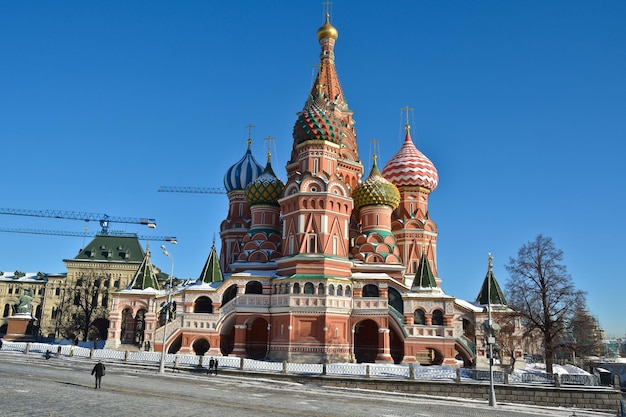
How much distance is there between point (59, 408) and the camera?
13.2 m

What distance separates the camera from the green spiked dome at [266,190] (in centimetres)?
4475

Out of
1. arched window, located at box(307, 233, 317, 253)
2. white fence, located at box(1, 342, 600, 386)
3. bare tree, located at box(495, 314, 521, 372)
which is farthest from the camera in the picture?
arched window, located at box(307, 233, 317, 253)

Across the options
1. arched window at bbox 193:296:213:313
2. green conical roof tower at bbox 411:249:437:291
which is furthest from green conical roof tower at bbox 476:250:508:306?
arched window at bbox 193:296:213:313

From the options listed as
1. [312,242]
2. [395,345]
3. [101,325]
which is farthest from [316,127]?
[101,325]

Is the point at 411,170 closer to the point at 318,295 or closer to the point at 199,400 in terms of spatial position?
the point at 318,295

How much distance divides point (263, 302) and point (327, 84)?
73.8 feet

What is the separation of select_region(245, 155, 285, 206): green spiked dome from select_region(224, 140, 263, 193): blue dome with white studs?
5290mm

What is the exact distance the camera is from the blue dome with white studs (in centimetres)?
5112

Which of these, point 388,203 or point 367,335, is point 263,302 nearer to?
point 367,335

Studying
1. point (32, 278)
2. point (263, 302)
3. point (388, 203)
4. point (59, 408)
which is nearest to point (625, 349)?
point (388, 203)

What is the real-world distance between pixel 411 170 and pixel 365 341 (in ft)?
58.2

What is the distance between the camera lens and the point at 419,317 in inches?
1484

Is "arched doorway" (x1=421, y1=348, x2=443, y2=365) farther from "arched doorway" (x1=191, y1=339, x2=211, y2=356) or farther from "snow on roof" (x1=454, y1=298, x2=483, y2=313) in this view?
"arched doorway" (x1=191, y1=339, x2=211, y2=356)

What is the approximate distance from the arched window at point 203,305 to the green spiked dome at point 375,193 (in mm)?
14465
